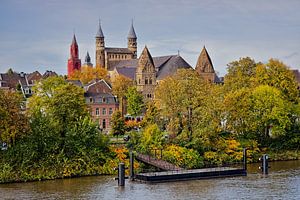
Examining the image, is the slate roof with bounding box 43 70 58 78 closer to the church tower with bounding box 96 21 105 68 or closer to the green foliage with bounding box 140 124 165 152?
A: the church tower with bounding box 96 21 105 68

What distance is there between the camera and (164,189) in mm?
45281

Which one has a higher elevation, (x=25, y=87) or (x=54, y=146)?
(x=25, y=87)

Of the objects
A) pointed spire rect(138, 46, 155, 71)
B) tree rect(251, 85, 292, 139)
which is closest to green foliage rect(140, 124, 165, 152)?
tree rect(251, 85, 292, 139)

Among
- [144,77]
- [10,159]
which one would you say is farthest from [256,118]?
[144,77]

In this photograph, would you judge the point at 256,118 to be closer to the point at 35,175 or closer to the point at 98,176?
the point at 98,176

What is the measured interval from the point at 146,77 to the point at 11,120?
210ft

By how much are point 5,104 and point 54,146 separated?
5.82m

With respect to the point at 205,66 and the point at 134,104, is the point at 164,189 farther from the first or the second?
the point at 205,66

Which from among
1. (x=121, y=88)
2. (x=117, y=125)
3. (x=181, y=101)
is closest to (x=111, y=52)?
(x=121, y=88)

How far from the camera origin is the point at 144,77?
115062 mm

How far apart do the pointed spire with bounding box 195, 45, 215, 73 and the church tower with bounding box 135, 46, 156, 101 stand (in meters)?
9.32

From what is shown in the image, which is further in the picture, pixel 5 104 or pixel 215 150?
pixel 215 150

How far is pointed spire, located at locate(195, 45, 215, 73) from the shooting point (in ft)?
384

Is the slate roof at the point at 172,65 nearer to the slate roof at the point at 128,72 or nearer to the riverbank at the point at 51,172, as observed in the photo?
the slate roof at the point at 128,72
